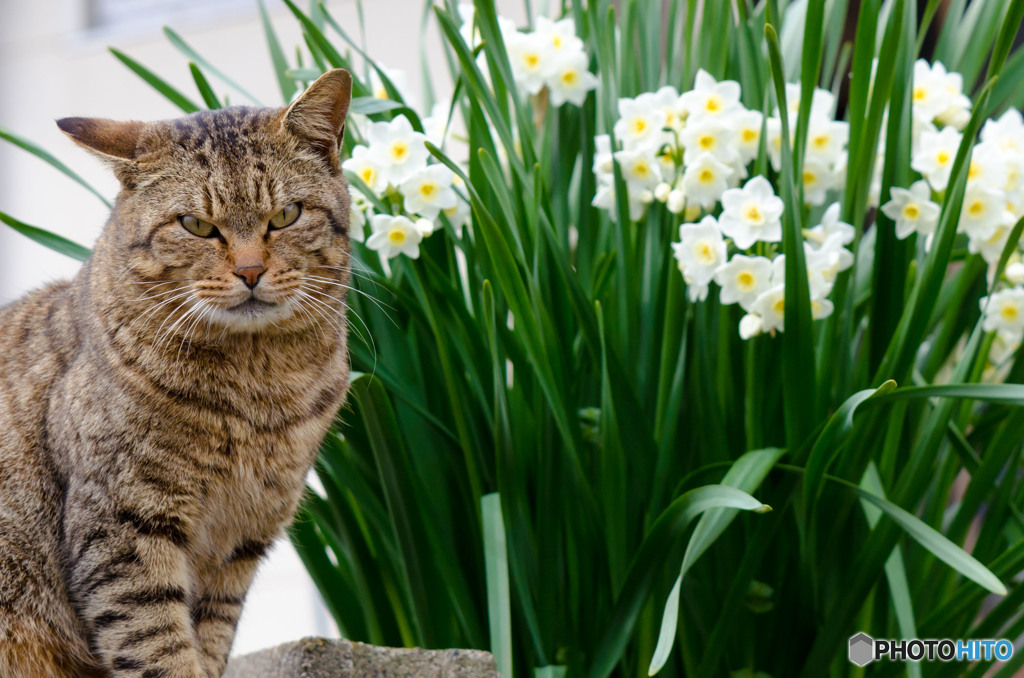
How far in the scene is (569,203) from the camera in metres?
1.17

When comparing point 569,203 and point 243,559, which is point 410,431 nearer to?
point 243,559

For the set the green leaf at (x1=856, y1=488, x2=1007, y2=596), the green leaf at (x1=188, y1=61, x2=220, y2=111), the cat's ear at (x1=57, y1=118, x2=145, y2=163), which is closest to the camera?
the green leaf at (x1=856, y1=488, x2=1007, y2=596)

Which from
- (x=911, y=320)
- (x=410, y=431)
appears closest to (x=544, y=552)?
(x=410, y=431)

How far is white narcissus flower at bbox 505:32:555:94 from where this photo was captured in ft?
3.63

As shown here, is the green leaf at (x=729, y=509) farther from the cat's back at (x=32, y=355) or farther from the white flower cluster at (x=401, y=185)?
the cat's back at (x=32, y=355)

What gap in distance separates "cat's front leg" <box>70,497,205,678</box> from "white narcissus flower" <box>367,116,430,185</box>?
0.44m

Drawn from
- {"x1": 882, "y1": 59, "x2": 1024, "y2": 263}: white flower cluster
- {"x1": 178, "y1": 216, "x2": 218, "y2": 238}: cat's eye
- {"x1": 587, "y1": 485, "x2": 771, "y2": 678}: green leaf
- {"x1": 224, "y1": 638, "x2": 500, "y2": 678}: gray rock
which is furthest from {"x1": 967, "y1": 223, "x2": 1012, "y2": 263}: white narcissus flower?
{"x1": 178, "y1": 216, "x2": 218, "y2": 238}: cat's eye

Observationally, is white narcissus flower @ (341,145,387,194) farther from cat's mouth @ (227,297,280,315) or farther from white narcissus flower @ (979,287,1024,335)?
white narcissus flower @ (979,287,1024,335)

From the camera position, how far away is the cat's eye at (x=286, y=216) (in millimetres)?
887

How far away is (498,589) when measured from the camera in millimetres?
872

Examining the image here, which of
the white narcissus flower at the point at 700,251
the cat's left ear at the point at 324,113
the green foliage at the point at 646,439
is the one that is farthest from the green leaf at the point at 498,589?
the cat's left ear at the point at 324,113

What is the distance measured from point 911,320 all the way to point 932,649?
0.36 metres

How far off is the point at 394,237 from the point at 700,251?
33 cm

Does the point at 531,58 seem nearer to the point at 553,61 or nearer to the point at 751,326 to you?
the point at 553,61
